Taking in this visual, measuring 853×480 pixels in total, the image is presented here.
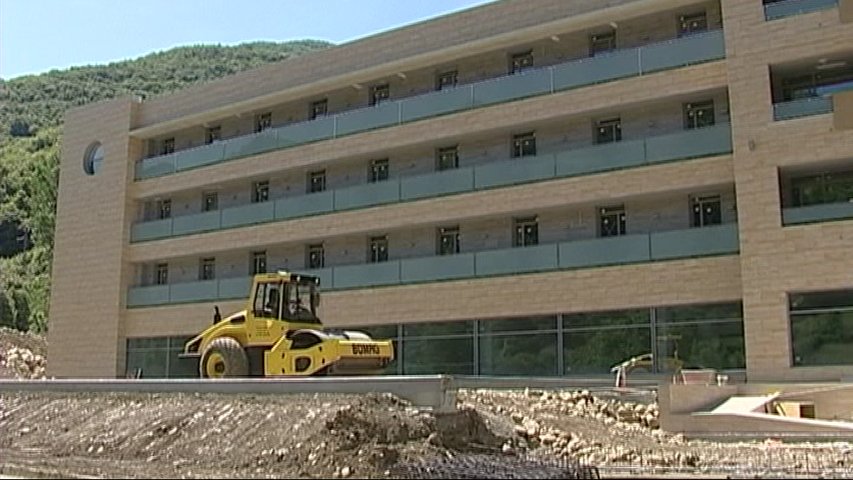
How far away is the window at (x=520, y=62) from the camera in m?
34.5

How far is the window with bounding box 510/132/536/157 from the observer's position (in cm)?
3375

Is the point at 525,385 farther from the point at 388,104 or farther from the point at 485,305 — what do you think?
the point at 388,104

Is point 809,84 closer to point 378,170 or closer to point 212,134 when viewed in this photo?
point 378,170

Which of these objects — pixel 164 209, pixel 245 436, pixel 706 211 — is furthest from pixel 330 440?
pixel 164 209

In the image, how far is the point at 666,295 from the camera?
29.2 meters

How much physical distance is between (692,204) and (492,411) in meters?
15.2

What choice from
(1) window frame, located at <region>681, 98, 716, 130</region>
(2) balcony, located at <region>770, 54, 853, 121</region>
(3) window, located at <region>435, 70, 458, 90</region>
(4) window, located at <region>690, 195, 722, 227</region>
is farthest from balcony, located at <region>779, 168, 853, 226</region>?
(3) window, located at <region>435, 70, 458, 90</region>

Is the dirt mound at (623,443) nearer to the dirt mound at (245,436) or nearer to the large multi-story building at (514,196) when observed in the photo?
the dirt mound at (245,436)

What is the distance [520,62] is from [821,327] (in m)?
14.7

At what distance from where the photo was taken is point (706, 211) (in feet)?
98.4

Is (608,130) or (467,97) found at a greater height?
(467,97)

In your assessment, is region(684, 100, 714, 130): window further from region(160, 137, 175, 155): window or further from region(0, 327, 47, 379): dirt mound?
region(0, 327, 47, 379): dirt mound

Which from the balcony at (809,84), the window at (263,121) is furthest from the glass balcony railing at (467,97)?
the balcony at (809,84)

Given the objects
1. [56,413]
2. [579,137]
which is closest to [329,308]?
[579,137]
